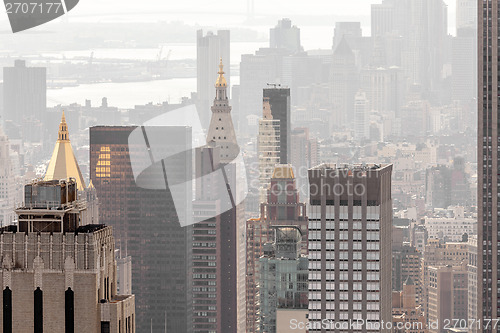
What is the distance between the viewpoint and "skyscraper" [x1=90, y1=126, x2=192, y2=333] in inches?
969

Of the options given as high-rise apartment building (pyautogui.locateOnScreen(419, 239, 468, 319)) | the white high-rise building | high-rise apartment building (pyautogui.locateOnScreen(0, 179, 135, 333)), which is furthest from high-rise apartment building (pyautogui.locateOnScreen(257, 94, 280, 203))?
high-rise apartment building (pyautogui.locateOnScreen(0, 179, 135, 333))

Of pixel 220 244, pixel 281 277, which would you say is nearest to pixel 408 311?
pixel 281 277

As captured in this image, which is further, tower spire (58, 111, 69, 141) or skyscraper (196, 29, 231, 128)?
skyscraper (196, 29, 231, 128)

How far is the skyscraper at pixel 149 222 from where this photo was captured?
80.8ft

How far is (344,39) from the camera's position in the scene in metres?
21.5

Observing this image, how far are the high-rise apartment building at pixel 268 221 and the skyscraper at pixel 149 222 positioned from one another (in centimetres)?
185

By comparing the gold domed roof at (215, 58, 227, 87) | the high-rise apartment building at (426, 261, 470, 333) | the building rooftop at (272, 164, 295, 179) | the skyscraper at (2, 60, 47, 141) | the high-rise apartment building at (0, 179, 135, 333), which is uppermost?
the gold domed roof at (215, 58, 227, 87)

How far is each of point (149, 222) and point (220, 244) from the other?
1722 millimetres

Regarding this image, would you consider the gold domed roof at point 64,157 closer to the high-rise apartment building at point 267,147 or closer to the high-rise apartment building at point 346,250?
the high-rise apartment building at point 346,250

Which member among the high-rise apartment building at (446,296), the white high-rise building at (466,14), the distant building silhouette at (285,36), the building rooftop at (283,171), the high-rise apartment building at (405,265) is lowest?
the high-rise apartment building at (446,296)

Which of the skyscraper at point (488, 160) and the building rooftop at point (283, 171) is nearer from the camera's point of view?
the skyscraper at point (488, 160)

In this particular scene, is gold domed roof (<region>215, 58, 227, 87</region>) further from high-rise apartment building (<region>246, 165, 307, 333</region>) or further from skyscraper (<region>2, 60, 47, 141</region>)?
skyscraper (<region>2, 60, 47, 141</region>)

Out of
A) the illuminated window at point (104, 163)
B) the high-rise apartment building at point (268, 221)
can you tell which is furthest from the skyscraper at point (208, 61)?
the illuminated window at point (104, 163)

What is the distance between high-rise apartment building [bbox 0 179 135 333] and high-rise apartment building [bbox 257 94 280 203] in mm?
15790
